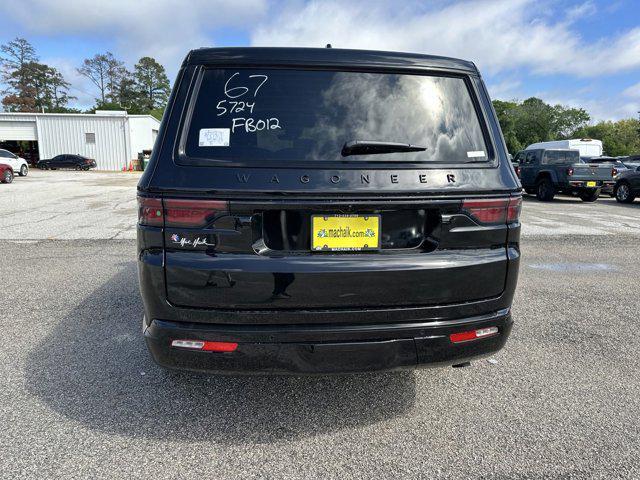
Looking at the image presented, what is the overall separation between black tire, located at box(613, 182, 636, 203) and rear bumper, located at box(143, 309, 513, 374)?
56.1 feet

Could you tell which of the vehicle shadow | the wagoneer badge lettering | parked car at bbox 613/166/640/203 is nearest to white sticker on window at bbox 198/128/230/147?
the wagoneer badge lettering

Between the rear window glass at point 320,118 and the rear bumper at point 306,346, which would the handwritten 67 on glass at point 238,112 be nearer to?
the rear window glass at point 320,118

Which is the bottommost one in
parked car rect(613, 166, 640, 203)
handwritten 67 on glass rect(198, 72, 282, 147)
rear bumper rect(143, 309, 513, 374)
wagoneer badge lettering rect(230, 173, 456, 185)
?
rear bumper rect(143, 309, 513, 374)

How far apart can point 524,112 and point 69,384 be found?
92.9 metres

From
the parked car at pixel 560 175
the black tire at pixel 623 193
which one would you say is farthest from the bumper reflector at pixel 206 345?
the black tire at pixel 623 193

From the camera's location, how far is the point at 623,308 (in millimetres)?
4488

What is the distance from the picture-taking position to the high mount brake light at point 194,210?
6.63 ft

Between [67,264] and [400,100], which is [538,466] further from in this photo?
[67,264]

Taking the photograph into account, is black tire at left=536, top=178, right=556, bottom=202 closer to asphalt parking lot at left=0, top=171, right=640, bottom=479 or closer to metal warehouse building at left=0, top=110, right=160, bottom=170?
asphalt parking lot at left=0, top=171, right=640, bottom=479

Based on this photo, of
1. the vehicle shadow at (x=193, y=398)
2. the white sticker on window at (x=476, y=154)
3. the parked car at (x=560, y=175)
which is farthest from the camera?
the parked car at (x=560, y=175)

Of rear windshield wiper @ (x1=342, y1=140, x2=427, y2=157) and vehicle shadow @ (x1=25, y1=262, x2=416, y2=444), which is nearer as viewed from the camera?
rear windshield wiper @ (x1=342, y1=140, x2=427, y2=157)

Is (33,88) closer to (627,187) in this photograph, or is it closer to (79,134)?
(79,134)

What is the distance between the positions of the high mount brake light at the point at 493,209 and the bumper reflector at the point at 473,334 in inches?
21.9

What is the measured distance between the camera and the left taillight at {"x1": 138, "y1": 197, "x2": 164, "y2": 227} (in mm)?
2051
